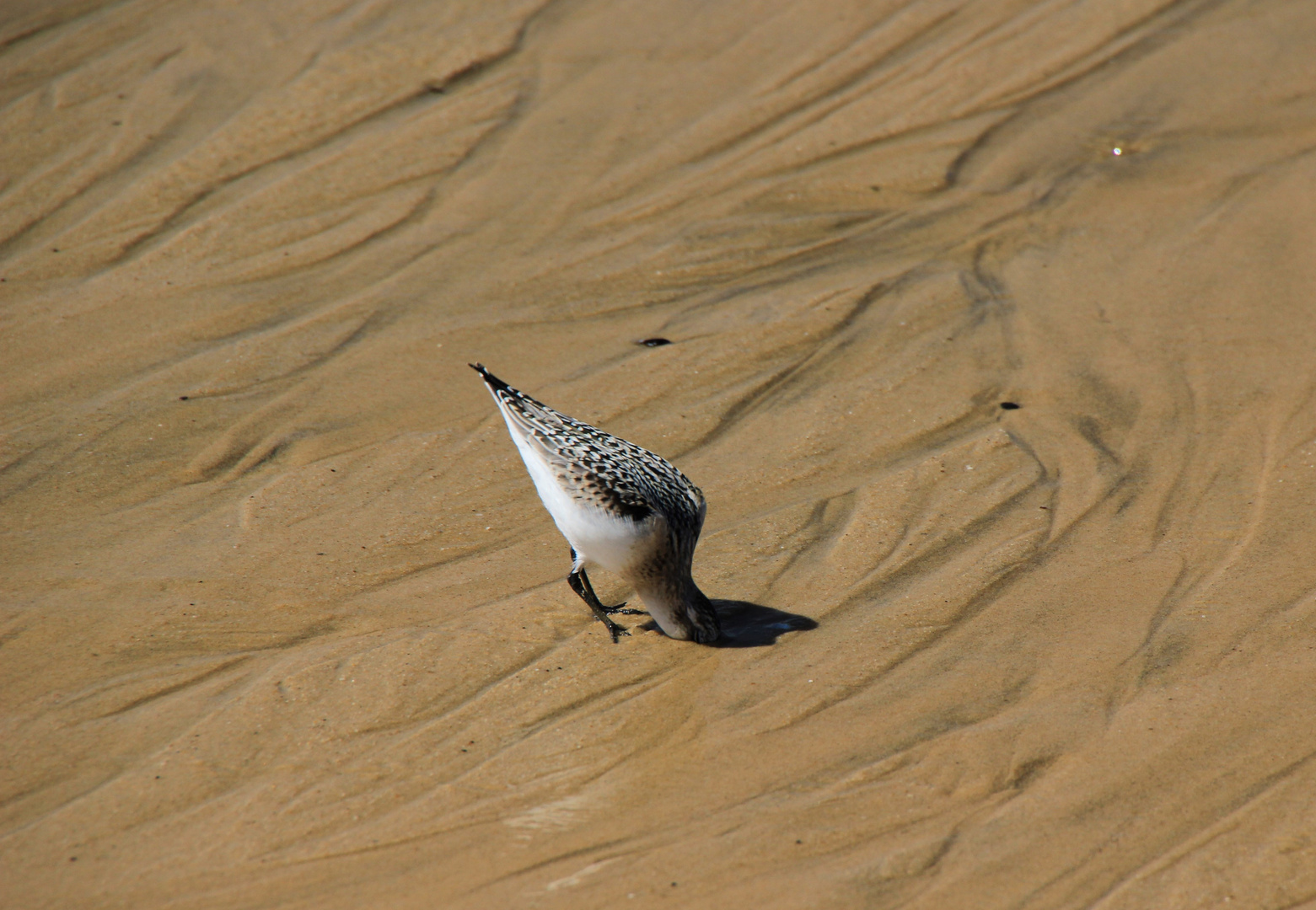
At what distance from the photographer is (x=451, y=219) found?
744cm

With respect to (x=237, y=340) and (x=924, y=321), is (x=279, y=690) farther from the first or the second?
(x=924, y=321)

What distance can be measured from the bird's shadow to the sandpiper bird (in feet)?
0.41

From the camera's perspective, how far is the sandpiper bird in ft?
14.1

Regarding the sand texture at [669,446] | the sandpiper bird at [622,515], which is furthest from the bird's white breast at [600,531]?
the sand texture at [669,446]

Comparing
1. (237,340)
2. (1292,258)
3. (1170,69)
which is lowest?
(1292,258)

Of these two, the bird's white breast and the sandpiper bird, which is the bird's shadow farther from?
the bird's white breast

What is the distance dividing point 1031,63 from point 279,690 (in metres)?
7.32

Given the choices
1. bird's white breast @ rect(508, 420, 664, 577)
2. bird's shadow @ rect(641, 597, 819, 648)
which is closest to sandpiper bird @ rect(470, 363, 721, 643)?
bird's white breast @ rect(508, 420, 664, 577)

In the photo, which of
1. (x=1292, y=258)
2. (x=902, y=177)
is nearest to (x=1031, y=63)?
(x=902, y=177)

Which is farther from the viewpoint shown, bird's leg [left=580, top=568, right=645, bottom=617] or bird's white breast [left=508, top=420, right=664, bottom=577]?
bird's leg [left=580, top=568, right=645, bottom=617]

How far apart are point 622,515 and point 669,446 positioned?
1583 mm

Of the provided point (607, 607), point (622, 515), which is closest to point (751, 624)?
point (607, 607)

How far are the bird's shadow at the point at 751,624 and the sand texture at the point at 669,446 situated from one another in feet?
0.12

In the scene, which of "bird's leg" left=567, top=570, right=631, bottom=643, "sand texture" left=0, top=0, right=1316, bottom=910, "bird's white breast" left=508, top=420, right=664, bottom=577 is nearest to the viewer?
"sand texture" left=0, top=0, right=1316, bottom=910
